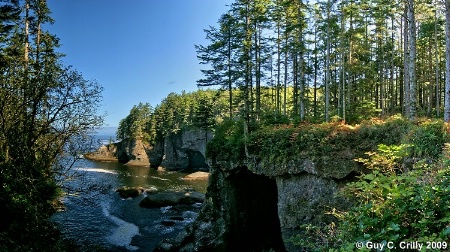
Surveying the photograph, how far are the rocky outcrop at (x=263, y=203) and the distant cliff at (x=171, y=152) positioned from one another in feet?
148

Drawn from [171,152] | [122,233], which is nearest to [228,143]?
[122,233]

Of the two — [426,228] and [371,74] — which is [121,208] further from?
[426,228]

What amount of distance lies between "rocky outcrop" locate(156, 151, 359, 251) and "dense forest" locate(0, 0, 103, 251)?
842 cm

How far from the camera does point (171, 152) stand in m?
72.9

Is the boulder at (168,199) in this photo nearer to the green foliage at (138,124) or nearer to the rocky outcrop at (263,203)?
the rocky outcrop at (263,203)

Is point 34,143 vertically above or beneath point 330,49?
beneath

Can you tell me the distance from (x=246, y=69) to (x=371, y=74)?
15.3 metres

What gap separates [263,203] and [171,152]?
176 feet

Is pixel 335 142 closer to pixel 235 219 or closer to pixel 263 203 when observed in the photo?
pixel 263 203

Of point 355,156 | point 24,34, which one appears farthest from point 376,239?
point 24,34

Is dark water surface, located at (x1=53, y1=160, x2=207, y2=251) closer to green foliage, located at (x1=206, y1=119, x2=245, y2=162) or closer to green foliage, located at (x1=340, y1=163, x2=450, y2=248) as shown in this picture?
green foliage, located at (x1=206, y1=119, x2=245, y2=162)

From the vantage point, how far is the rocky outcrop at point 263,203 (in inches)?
574

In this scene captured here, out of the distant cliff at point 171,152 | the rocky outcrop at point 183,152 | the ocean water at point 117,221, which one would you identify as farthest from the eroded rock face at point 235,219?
the rocky outcrop at point 183,152

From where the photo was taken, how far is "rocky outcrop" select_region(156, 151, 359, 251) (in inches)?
574
